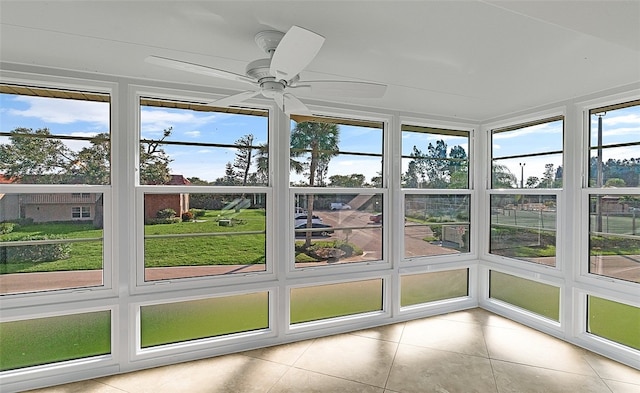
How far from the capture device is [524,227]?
3.91 meters

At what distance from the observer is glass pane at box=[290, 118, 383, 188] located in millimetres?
3473

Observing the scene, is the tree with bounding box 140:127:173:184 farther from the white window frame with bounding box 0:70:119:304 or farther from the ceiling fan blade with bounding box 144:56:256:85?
the ceiling fan blade with bounding box 144:56:256:85

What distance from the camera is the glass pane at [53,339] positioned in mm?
2607

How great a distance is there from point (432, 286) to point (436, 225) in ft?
2.44

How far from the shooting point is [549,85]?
2.96 metres

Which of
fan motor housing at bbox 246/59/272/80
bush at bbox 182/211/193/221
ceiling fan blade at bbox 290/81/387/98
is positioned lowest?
bush at bbox 182/211/193/221

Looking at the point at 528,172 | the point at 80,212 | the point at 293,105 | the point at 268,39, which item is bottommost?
the point at 80,212

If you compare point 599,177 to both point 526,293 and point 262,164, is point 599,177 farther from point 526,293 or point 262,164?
point 262,164

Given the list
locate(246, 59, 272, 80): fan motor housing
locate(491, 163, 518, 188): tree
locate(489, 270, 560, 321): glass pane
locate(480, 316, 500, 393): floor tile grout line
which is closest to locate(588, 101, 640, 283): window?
locate(489, 270, 560, 321): glass pane

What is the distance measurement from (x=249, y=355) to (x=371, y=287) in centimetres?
148

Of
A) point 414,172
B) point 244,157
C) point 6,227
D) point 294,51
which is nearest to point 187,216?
point 244,157

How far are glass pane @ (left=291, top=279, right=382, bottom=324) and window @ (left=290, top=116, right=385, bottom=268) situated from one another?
0.92ft

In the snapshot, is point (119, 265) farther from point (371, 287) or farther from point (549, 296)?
point (549, 296)

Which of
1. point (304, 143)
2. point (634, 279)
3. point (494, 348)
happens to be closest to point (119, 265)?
point (304, 143)
